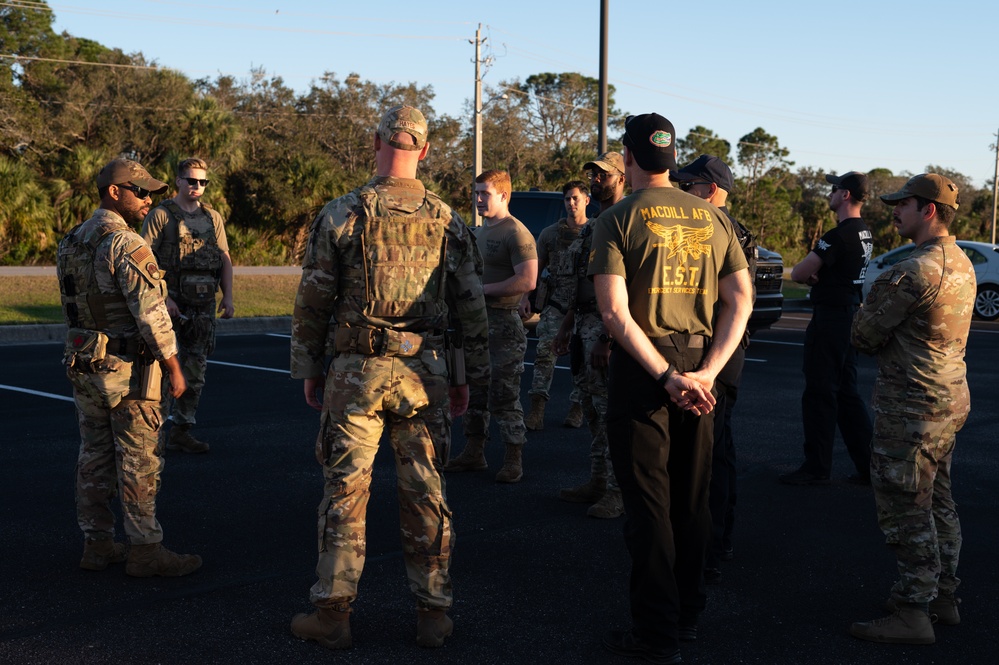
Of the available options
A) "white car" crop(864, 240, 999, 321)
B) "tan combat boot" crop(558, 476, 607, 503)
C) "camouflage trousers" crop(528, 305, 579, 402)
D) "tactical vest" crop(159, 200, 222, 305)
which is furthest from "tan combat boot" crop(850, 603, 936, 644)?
"white car" crop(864, 240, 999, 321)

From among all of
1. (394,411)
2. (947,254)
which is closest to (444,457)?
(394,411)

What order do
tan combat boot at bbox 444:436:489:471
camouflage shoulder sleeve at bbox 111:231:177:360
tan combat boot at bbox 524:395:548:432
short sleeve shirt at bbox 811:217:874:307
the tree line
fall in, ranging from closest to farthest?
camouflage shoulder sleeve at bbox 111:231:177:360 < short sleeve shirt at bbox 811:217:874:307 < tan combat boot at bbox 444:436:489:471 < tan combat boot at bbox 524:395:548:432 < the tree line

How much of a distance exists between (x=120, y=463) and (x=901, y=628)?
346 cm

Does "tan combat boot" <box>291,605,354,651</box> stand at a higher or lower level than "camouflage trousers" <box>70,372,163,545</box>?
lower

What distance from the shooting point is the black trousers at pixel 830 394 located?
6.53 m

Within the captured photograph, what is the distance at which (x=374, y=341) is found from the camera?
3898 millimetres

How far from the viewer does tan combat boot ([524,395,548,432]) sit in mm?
8453

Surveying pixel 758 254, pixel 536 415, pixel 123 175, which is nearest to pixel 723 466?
pixel 123 175

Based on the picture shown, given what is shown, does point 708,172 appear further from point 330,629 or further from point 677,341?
point 330,629

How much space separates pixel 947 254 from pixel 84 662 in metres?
3.74

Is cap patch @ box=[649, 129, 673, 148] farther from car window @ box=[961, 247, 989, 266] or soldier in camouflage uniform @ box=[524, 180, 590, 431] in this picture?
car window @ box=[961, 247, 989, 266]

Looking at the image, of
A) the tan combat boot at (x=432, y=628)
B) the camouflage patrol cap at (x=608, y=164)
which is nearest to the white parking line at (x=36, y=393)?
the camouflage patrol cap at (x=608, y=164)

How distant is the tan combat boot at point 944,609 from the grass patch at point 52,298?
39.3 feet

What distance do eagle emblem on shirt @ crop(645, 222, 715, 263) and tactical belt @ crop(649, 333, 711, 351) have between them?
0.94 ft
